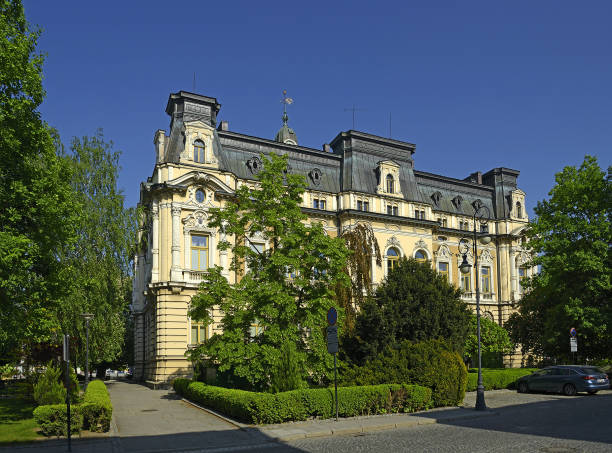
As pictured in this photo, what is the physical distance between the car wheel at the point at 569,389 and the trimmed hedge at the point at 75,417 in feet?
72.7

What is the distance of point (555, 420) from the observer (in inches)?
719

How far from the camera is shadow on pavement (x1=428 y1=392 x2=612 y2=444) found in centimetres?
1552

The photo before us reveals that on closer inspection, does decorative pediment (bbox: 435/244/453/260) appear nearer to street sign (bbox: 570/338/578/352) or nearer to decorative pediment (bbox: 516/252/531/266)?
decorative pediment (bbox: 516/252/531/266)

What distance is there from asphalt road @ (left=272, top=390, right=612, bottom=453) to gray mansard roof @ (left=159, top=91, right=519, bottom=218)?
22211 millimetres

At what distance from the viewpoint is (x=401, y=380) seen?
75.5ft

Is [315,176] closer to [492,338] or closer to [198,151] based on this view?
[198,151]

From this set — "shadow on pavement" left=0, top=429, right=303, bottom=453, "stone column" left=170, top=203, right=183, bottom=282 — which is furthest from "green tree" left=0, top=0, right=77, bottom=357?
"stone column" left=170, top=203, right=183, bottom=282

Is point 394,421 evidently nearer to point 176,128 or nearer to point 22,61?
point 22,61

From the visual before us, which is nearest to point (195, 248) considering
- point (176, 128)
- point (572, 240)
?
point (176, 128)

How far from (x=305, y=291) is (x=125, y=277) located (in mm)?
13377

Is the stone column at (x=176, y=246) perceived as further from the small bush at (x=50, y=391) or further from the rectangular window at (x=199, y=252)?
the small bush at (x=50, y=391)

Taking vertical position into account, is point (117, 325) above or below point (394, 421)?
above

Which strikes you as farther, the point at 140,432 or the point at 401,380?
the point at 401,380

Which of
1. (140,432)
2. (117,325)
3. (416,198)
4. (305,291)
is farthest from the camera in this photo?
(416,198)
